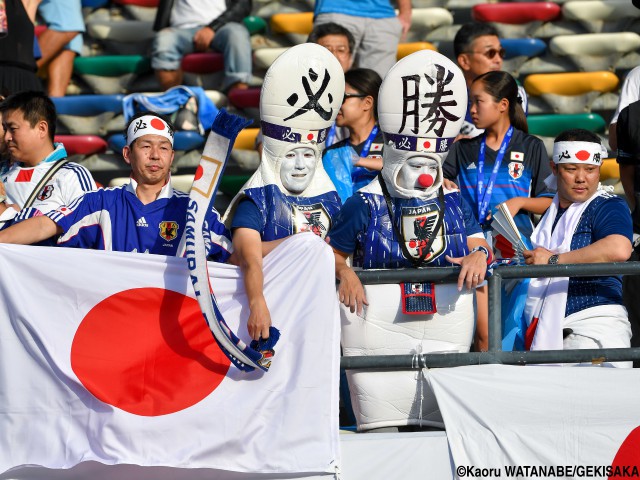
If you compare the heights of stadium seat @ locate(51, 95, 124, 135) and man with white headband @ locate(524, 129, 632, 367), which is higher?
stadium seat @ locate(51, 95, 124, 135)

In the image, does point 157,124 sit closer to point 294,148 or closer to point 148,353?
point 294,148

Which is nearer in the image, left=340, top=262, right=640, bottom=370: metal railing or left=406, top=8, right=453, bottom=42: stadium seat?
left=340, top=262, right=640, bottom=370: metal railing

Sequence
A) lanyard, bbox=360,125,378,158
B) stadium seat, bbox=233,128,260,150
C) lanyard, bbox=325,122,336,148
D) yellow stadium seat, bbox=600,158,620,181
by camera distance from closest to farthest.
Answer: lanyard, bbox=360,125,378,158 < lanyard, bbox=325,122,336,148 < yellow stadium seat, bbox=600,158,620,181 < stadium seat, bbox=233,128,260,150

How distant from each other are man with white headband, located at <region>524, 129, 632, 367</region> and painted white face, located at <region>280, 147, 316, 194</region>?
100 centimetres

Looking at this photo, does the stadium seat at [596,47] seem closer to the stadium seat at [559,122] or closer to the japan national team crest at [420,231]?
the stadium seat at [559,122]

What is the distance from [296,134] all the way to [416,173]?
545 millimetres

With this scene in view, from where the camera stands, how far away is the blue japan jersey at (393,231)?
16.9 ft

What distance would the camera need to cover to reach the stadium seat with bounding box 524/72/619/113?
341 inches

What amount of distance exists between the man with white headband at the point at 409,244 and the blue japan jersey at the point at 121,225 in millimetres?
649

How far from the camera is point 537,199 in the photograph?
605 centimetres

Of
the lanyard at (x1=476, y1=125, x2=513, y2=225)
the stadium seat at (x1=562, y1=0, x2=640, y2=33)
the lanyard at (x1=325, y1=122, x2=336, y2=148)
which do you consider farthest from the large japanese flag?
the stadium seat at (x1=562, y1=0, x2=640, y2=33)

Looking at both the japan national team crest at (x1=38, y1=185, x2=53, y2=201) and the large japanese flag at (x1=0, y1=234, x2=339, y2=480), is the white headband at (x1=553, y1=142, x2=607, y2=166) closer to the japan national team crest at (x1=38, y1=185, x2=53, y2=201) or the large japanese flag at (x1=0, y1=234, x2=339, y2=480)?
the large japanese flag at (x1=0, y1=234, x2=339, y2=480)

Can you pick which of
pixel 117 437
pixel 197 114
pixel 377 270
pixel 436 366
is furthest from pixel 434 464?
pixel 197 114

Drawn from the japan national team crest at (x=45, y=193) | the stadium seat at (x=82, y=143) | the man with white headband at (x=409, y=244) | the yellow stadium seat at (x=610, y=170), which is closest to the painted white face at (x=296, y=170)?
the man with white headband at (x=409, y=244)
